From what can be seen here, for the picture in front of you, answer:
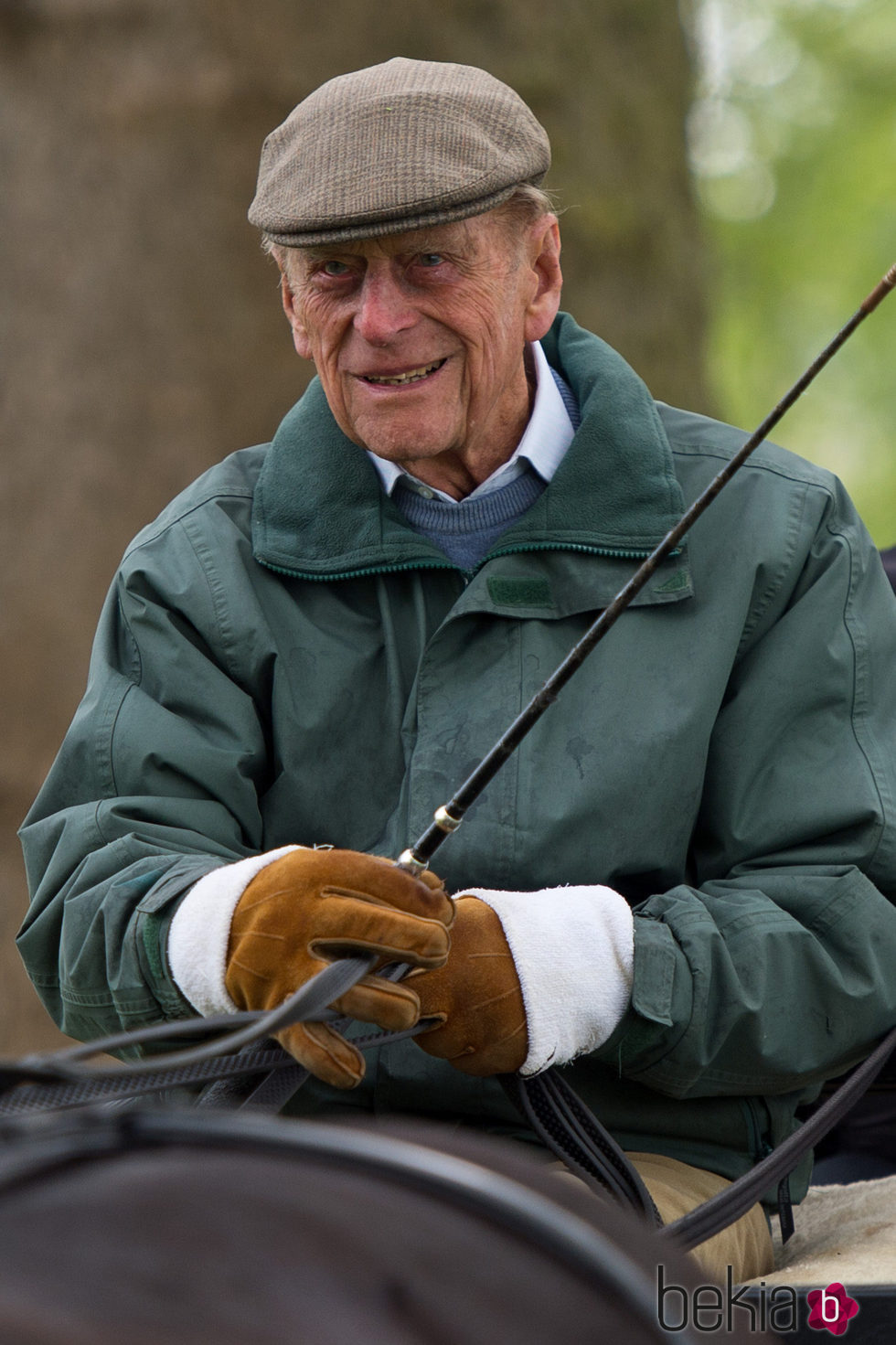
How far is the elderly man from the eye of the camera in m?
2.05

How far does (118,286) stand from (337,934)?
2.97m

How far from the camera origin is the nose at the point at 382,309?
2184 millimetres

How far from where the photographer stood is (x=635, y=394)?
7.93ft

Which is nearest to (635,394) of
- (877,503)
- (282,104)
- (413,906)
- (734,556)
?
(734,556)

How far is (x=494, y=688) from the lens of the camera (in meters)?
2.22

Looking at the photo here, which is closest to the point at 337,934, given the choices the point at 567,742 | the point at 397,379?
the point at 567,742

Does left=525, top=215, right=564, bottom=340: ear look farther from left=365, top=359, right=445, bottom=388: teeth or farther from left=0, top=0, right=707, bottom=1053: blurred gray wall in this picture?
left=0, top=0, right=707, bottom=1053: blurred gray wall

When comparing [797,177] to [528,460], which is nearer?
[528,460]

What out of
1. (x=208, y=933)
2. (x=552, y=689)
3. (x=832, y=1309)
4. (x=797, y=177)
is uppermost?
(x=552, y=689)

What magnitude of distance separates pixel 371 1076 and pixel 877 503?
10414 millimetres

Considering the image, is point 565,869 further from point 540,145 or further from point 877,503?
point 877,503

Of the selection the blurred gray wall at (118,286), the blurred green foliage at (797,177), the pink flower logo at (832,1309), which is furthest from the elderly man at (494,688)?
the blurred green foliage at (797,177)

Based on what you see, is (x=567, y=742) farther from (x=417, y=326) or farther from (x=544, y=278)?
(x=544, y=278)

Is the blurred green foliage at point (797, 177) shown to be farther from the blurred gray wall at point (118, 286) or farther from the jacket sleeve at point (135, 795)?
the jacket sleeve at point (135, 795)
